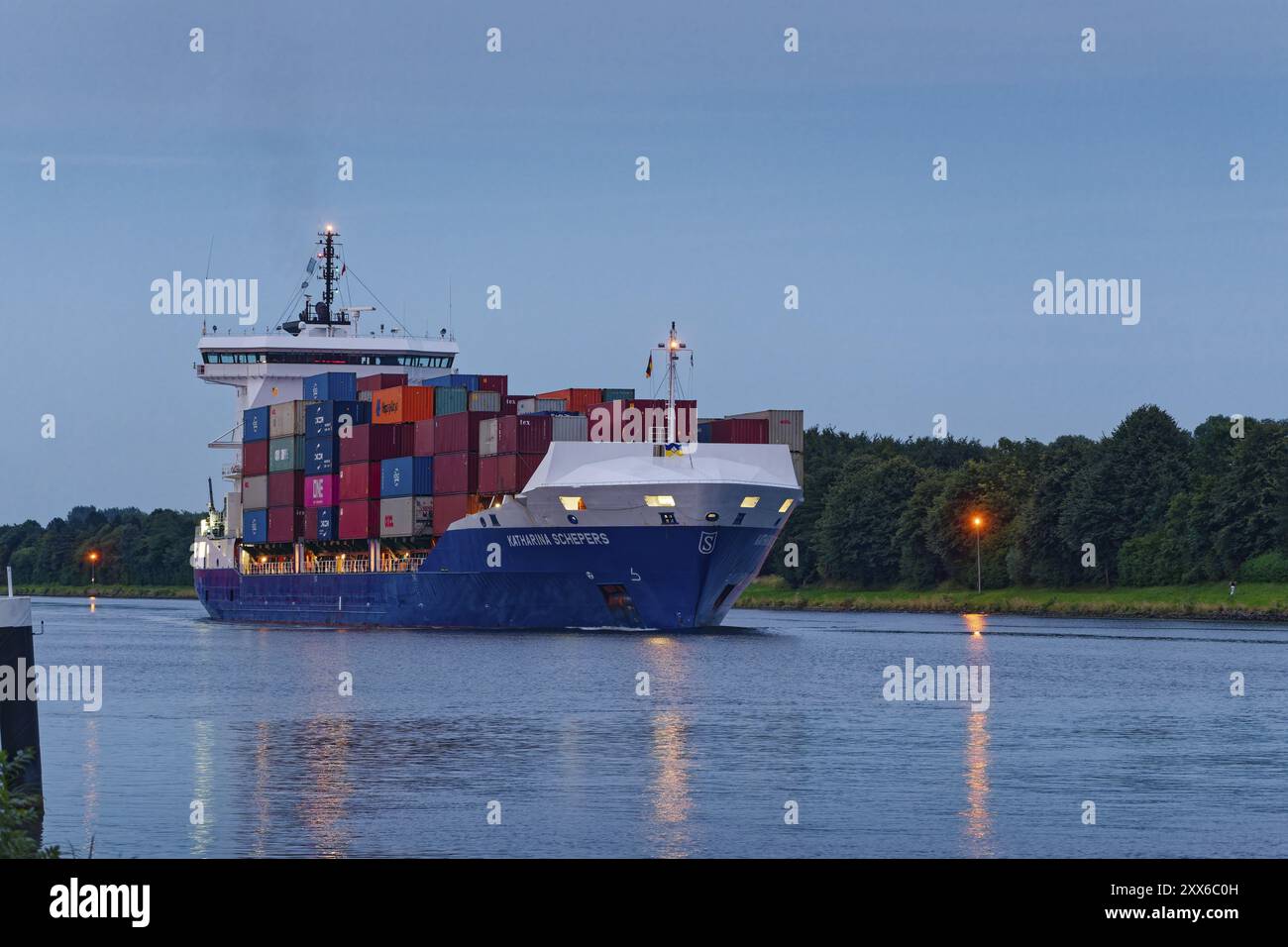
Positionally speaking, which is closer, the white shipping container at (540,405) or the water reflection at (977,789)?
the water reflection at (977,789)

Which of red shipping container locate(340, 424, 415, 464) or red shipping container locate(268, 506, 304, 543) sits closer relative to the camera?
red shipping container locate(340, 424, 415, 464)

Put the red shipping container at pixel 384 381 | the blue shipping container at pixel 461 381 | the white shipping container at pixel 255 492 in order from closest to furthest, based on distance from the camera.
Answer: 1. the blue shipping container at pixel 461 381
2. the red shipping container at pixel 384 381
3. the white shipping container at pixel 255 492

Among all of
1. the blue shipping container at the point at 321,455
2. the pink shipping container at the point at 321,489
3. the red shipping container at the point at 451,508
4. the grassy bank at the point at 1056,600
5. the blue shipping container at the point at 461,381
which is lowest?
the grassy bank at the point at 1056,600

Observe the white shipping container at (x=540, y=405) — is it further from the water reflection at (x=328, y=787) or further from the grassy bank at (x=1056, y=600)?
the grassy bank at (x=1056, y=600)

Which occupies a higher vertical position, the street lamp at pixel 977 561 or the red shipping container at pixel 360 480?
the red shipping container at pixel 360 480

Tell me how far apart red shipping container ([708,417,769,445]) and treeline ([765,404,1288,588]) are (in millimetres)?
11628

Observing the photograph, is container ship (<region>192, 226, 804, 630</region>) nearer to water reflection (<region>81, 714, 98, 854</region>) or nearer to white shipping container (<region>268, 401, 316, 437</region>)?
white shipping container (<region>268, 401, 316, 437</region>)

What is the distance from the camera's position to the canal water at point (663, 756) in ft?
81.6

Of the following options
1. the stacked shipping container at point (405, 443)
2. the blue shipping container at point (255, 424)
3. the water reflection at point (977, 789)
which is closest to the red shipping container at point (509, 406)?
the stacked shipping container at point (405, 443)

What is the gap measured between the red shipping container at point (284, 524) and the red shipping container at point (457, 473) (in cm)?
1676

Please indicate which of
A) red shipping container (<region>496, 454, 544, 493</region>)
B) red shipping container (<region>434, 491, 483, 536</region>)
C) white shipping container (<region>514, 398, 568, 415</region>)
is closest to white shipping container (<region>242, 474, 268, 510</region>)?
red shipping container (<region>434, 491, 483, 536</region>)

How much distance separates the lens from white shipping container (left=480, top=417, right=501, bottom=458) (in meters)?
74.6

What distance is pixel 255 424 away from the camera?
320 ft
